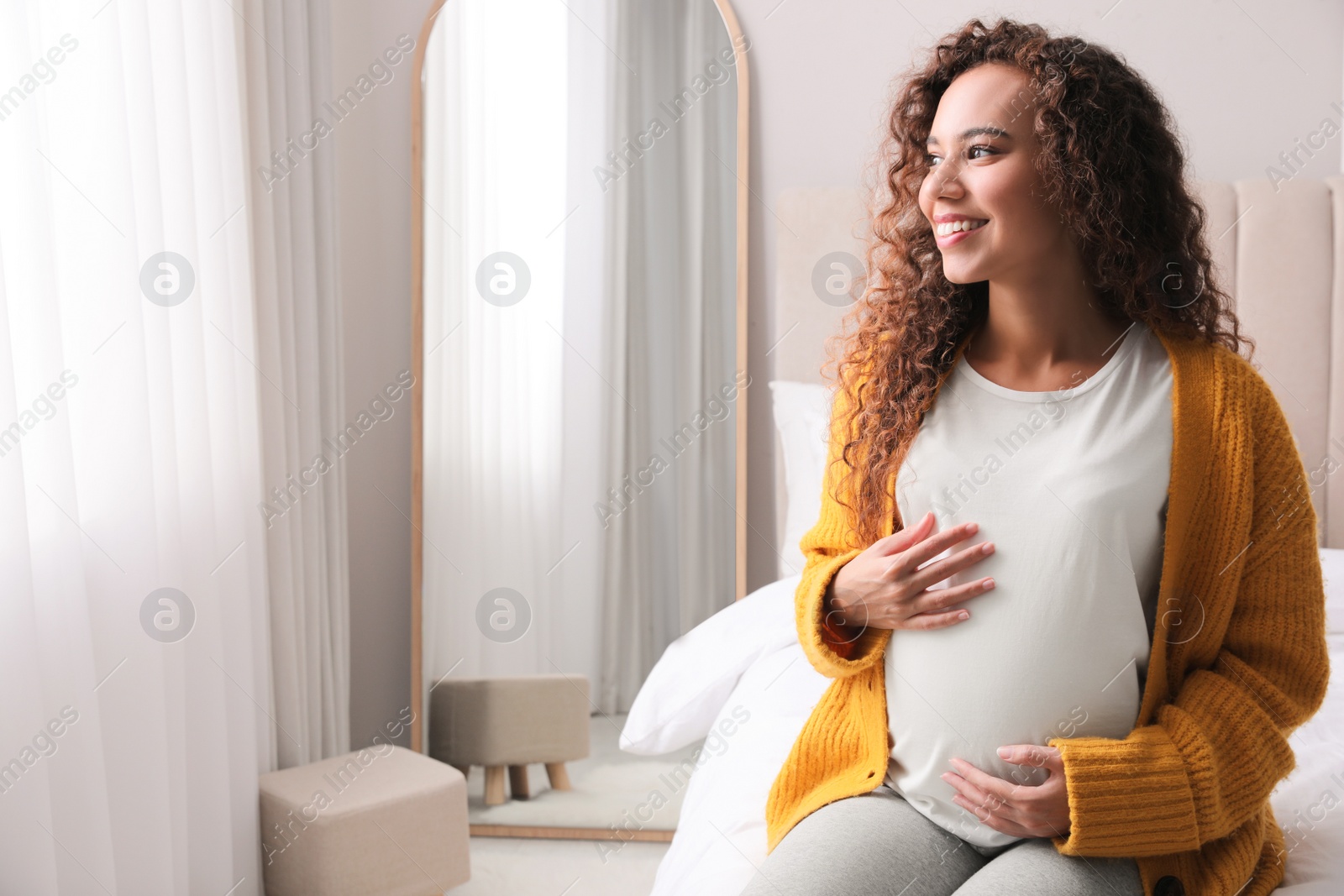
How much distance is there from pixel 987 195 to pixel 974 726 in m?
0.53

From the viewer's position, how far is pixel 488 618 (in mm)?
2434

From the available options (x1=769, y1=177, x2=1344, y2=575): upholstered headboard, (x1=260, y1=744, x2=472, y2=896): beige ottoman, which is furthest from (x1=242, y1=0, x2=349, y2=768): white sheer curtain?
(x1=769, y1=177, x2=1344, y2=575): upholstered headboard

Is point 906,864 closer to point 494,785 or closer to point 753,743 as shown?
point 753,743

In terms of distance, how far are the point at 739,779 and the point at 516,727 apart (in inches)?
43.6

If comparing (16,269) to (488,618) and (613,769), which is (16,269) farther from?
(613,769)

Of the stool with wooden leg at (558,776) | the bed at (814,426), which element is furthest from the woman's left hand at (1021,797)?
the stool with wooden leg at (558,776)

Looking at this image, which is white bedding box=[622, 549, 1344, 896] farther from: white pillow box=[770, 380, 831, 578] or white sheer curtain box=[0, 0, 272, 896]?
white sheer curtain box=[0, 0, 272, 896]

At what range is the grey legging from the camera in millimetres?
957

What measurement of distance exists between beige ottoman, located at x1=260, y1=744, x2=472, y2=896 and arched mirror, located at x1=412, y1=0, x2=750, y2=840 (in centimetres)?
35

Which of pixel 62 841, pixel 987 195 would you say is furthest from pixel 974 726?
pixel 62 841

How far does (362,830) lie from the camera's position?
1905mm

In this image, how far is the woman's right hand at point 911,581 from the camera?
1048mm

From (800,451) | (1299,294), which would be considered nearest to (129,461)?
(800,451)

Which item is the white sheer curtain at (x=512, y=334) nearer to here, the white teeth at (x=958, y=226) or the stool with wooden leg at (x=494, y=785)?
the stool with wooden leg at (x=494, y=785)
